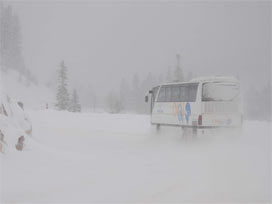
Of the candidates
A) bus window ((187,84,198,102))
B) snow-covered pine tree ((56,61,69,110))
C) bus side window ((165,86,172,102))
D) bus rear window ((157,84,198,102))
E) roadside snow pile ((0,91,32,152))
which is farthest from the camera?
snow-covered pine tree ((56,61,69,110))

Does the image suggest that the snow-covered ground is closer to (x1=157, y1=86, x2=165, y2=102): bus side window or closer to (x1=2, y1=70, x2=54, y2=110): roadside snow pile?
(x1=157, y1=86, x2=165, y2=102): bus side window

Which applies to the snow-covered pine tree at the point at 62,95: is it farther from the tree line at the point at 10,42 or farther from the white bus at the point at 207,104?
the white bus at the point at 207,104

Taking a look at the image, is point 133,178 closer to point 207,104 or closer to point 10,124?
point 10,124

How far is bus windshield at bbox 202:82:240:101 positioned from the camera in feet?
35.1

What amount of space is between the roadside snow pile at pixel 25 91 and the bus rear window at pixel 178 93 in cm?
4493

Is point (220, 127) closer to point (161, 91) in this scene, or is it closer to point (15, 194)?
point (161, 91)

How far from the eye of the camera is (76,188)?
4711mm

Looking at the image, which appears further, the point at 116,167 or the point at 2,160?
the point at 116,167

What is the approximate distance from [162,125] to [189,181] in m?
7.49

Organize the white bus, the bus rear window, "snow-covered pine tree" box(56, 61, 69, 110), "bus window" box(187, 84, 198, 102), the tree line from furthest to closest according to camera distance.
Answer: the tree line, "snow-covered pine tree" box(56, 61, 69, 110), the bus rear window, "bus window" box(187, 84, 198, 102), the white bus

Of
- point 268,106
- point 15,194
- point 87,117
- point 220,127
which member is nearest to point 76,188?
point 15,194

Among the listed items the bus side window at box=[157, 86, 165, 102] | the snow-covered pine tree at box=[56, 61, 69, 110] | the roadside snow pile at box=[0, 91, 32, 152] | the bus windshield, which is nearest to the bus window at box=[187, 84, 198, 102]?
the bus windshield

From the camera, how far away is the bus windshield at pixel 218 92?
422 inches

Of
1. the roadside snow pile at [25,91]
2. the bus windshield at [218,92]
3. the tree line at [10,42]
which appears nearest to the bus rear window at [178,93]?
the bus windshield at [218,92]
